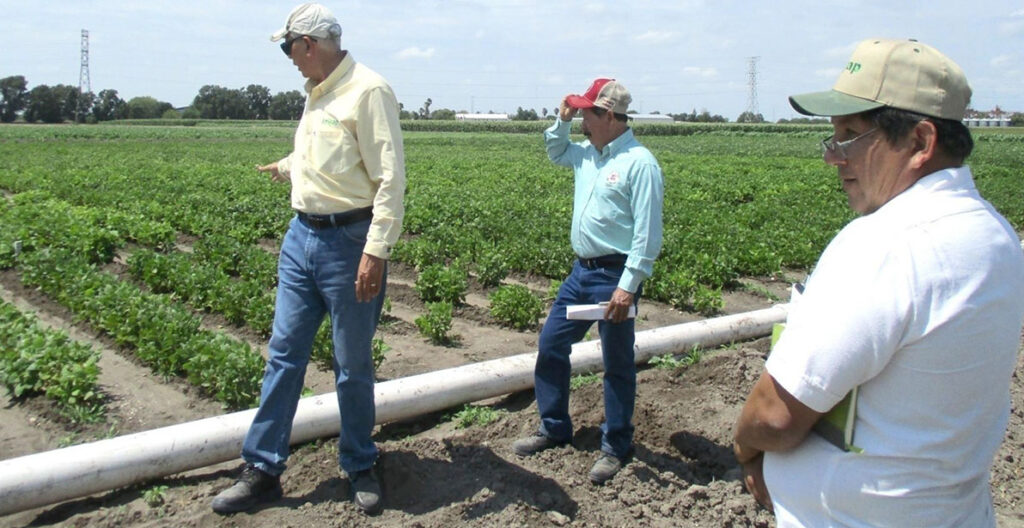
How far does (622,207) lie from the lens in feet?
14.7

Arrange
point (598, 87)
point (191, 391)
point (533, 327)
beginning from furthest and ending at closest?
1. point (533, 327)
2. point (191, 391)
3. point (598, 87)

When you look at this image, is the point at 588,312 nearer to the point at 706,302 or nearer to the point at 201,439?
the point at 201,439

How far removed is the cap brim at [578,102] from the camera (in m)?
4.49

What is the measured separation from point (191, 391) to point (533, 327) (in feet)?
10.7

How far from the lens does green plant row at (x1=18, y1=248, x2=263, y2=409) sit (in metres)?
5.60

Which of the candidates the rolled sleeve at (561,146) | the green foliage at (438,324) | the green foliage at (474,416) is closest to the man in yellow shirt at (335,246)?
the green foliage at (474,416)

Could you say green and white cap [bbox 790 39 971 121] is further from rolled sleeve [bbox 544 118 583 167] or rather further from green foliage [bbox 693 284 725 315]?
green foliage [bbox 693 284 725 315]

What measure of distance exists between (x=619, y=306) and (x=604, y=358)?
39 cm

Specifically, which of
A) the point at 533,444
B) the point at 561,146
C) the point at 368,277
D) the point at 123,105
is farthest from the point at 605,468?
the point at 123,105

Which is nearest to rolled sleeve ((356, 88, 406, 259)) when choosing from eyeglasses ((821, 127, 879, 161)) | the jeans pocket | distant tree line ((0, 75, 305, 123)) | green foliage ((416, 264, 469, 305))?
the jeans pocket

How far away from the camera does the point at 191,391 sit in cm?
610

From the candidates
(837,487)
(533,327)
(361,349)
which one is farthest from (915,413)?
(533,327)

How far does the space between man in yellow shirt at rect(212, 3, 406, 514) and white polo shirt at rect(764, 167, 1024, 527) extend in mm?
2408

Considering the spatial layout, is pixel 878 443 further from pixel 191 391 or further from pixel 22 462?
pixel 191 391
